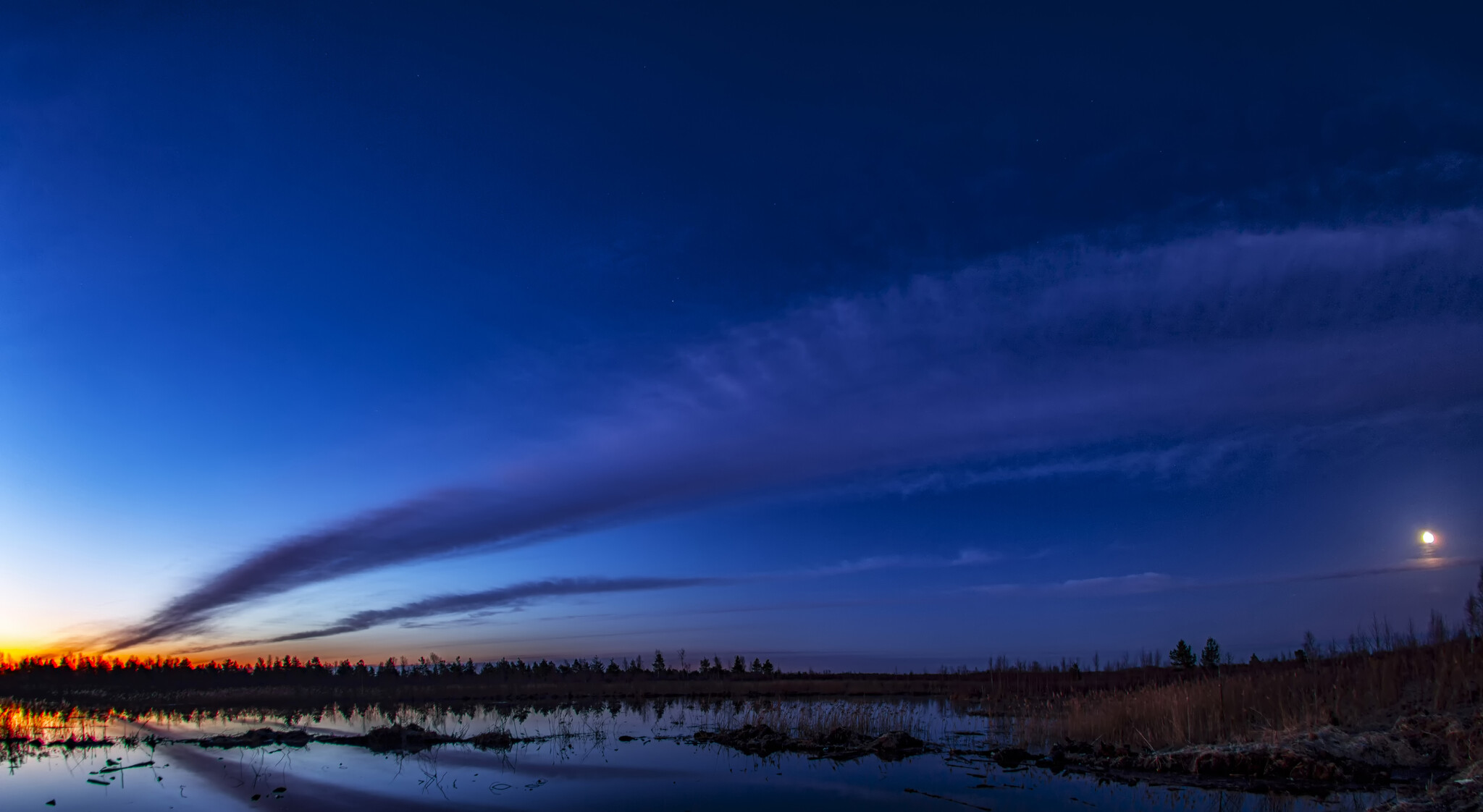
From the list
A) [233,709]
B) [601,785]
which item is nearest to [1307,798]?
[601,785]

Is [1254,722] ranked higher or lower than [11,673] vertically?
higher

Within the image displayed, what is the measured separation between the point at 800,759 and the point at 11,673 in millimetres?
134644

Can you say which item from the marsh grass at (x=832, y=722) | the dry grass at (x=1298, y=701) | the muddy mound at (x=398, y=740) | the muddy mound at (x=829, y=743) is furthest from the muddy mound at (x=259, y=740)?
the dry grass at (x=1298, y=701)

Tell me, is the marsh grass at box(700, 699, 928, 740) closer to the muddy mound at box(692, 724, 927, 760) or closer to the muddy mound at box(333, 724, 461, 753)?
the muddy mound at box(692, 724, 927, 760)

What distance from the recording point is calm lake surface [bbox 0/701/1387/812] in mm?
16578

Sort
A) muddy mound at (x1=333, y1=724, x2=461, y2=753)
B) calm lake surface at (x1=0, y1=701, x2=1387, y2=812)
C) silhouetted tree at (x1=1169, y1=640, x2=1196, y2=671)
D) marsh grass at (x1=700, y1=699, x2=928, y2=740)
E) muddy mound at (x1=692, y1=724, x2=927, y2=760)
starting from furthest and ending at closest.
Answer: silhouetted tree at (x1=1169, y1=640, x2=1196, y2=671) < marsh grass at (x1=700, y1=699, x2=928, y2=740) < muddy mound at (x1=333, y1=724, x2=461, y2=753) < muddy mound at (x1=692, y1=724, x2=927, y2=760) < calm lake surface at (x1=0, y1=701, x2=1387, y2=812)

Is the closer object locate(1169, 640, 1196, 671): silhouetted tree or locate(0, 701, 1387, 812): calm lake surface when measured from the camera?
locate(0, 701, 1387, 812): calm lake surface

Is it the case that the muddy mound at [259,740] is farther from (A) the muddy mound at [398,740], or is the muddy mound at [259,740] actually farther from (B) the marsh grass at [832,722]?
(B) the marsh grass at [832,722]

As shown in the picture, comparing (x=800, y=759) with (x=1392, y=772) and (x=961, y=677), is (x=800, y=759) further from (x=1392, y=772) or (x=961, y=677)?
(x=961, y=677)

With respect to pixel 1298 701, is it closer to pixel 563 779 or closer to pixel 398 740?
pixel 563 779

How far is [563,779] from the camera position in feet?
64.7

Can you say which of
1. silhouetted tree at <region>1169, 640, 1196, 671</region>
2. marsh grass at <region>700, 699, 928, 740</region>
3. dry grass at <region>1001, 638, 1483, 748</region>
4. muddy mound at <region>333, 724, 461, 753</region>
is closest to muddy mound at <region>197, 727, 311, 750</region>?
muddy mound at <region>333, 724, 461, 753</region>

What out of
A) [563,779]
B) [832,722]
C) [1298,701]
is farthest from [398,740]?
[1298,701]

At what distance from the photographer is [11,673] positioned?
108375 mm
